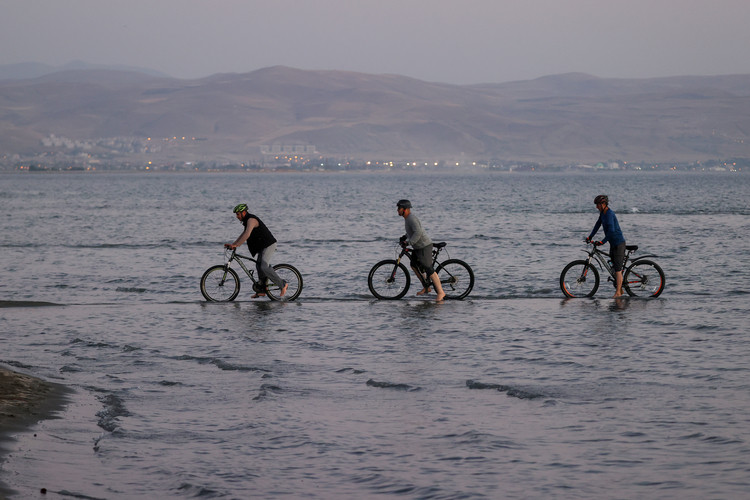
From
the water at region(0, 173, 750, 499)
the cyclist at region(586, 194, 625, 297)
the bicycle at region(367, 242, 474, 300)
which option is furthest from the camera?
the bicycle at region(367, 242, 474, 300)

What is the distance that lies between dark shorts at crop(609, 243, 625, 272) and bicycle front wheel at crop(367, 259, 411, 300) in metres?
4.18

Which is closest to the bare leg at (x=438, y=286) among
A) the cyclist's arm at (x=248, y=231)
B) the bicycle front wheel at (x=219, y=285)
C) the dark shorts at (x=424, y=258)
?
the dark shorts at (x=424, y=258)

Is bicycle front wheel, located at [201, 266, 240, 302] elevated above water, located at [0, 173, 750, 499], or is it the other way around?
bicycle front wheel, located at [201, 266, 240, 302]

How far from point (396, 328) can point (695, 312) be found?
5.82 m

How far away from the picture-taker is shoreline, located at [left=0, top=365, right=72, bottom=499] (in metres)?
8.82

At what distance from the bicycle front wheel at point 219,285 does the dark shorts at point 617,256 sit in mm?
7700

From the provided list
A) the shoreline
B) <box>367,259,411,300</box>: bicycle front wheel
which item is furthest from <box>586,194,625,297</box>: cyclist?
the shoreline

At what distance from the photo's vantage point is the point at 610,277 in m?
19.1

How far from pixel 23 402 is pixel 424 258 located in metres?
9.89

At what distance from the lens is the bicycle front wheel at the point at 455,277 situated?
19031mm

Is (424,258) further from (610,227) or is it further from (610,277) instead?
(610,277)

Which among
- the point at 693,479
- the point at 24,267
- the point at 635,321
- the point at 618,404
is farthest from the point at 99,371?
the point at 24,267

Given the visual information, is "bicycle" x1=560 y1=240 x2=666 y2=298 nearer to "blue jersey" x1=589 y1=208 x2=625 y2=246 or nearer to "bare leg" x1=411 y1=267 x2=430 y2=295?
"blue jersey" x1=589 y1=208 x2=625 y2=246

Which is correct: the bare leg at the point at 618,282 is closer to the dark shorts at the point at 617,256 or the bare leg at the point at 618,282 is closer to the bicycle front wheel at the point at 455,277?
the dark shorts at the point at 617,256
